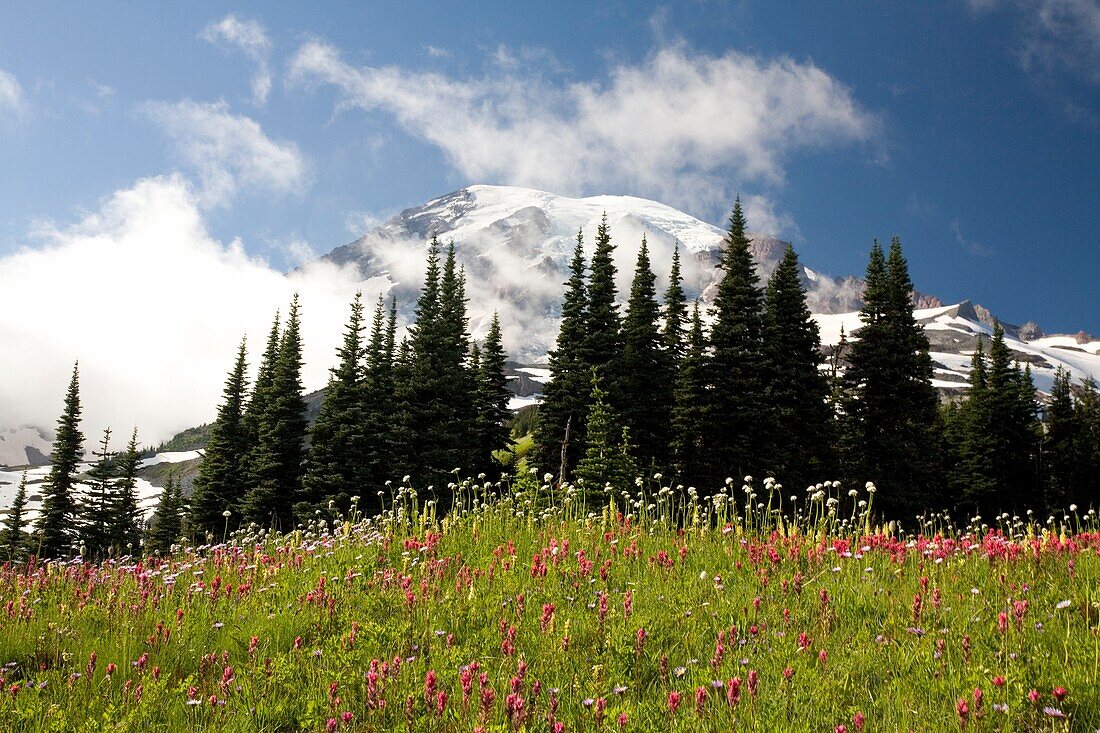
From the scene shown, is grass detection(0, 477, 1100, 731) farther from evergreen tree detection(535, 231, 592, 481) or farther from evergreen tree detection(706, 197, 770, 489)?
evergreen tree detection(535, 231, 592, 481)

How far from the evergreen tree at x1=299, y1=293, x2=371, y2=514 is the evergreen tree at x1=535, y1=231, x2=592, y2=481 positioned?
12588 millimetres

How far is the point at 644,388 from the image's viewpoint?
142ft

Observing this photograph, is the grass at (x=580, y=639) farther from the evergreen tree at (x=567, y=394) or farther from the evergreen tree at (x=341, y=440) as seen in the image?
the evergreen tree at (x=341, y=440)

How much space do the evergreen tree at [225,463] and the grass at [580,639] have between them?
51331 millimetres

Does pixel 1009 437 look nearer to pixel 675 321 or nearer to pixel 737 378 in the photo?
pixel 675 321

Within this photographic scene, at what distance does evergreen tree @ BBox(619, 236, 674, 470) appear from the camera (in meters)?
41.5

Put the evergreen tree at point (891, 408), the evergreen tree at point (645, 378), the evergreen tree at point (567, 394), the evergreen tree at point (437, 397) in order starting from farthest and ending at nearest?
the evergreen tree at point (437, 397) → the evergreen tree at point (645, 378) → the evergreen tree at point (567, 394) → the evergreen tree at point (891, 408)

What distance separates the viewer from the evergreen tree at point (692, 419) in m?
37.6

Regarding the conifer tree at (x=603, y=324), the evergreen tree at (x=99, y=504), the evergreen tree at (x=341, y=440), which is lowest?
the evergreen tree at (x=99, y=504)

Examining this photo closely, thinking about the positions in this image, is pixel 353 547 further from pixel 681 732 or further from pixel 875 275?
pixel 875 275

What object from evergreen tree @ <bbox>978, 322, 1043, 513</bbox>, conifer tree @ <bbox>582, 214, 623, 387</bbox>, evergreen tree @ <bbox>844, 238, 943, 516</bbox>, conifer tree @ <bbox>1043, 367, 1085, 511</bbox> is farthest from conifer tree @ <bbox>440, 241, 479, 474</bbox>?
conifer tree @ <bbox>1043, 367, 1085, 511</bbox>

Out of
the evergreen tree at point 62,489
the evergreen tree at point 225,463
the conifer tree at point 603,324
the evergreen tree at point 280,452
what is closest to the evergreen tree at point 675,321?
the conifer tree at point 603,324

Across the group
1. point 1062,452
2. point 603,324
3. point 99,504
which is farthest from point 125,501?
point 1062,452

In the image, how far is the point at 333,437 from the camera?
47594mm
